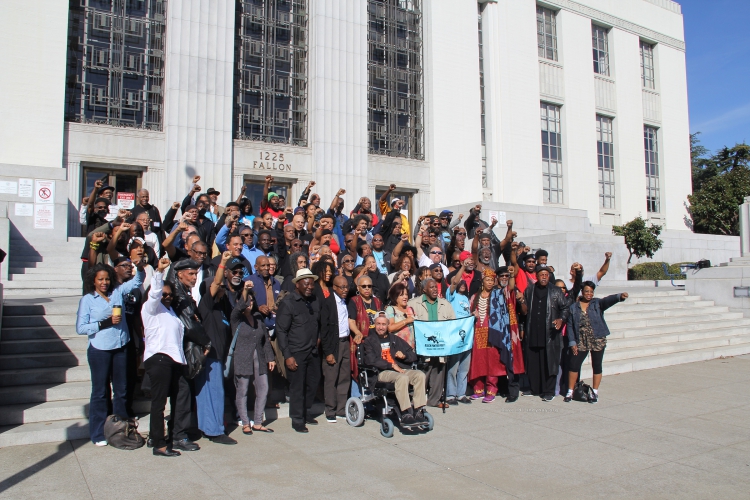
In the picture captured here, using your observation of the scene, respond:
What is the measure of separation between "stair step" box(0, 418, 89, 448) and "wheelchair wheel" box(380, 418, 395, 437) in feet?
10.4

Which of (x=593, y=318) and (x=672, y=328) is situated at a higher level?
(x=593, y=318)

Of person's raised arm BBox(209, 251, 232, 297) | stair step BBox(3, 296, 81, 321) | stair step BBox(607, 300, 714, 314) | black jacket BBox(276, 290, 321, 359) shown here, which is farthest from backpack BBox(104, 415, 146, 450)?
stair step BBox(607, 300, 714, 314)

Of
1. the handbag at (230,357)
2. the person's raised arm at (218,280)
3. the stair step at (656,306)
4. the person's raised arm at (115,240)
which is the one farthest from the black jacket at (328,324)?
the stair step at (656,306)

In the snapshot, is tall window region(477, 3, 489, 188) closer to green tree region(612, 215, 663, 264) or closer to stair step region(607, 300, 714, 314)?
green tree region(612, 215, 663, 264)

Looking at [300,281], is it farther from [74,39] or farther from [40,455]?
[74,39]

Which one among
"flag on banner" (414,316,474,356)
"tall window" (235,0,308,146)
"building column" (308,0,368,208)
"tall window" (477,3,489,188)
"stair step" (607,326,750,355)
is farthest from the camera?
"tall window" (477,3,489,188)

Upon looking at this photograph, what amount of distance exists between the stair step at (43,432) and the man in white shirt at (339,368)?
8.79ft

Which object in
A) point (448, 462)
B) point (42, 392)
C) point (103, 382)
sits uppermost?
point (103, 382)

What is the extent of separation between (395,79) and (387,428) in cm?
1598

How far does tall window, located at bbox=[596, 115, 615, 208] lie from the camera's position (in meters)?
25.8

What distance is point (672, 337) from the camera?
41.1 ft

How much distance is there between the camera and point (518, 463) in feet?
18.5

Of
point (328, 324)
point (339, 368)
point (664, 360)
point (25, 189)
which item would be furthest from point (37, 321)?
point (664, 360)

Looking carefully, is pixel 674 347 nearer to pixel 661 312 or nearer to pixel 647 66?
pixel 661 312
